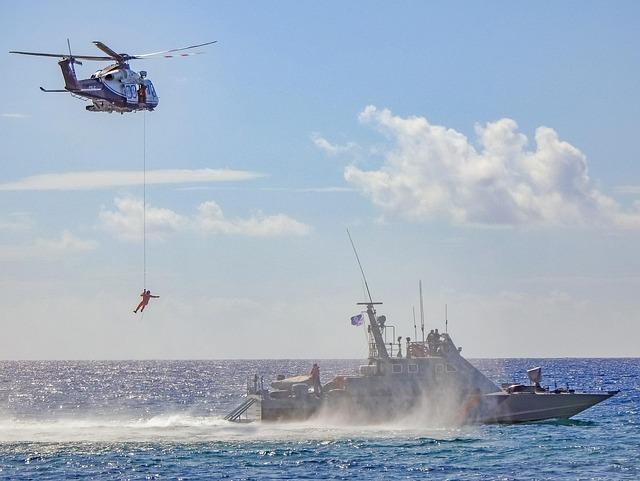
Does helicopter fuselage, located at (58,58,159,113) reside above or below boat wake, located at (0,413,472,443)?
above

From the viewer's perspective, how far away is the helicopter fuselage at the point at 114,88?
46688 millimetres

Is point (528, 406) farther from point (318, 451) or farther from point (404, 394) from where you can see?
point (318, 451)

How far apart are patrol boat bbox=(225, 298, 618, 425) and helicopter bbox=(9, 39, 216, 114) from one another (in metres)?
16.1

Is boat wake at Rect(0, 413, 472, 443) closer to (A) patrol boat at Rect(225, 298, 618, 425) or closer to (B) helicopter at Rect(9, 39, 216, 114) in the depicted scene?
(A) patrol boat at Rect(225, 298, 618, 425)

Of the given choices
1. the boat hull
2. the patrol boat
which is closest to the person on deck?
the patrol boat

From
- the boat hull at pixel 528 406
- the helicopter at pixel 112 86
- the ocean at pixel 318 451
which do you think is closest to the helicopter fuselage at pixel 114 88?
the helicopter at pixel 112 86

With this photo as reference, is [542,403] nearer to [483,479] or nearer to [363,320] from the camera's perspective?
[363,320]

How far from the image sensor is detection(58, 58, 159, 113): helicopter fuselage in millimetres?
46688

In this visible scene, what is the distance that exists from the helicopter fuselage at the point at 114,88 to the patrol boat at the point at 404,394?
16081mm

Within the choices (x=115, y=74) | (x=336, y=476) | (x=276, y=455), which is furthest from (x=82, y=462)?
(x=115, y=74)

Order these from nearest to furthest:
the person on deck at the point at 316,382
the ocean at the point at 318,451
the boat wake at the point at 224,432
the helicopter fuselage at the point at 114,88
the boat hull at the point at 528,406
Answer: the ocean at the point at 318,451 < the helicopter fuselage at the point at 114,88 < the boat wake at the point at 224,432 < the person on deck at the point at 316,382 < the boat hull at the point at 528,406

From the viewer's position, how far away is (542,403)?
5756 cm

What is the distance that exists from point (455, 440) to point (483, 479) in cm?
1032

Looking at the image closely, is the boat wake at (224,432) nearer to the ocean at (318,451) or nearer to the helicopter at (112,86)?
the ocean at (318,451)
